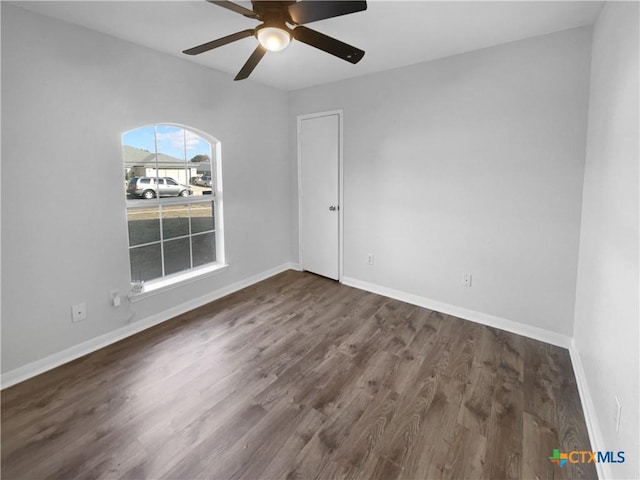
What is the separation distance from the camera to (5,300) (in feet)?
7.12

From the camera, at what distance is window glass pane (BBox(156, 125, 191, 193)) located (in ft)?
10.2

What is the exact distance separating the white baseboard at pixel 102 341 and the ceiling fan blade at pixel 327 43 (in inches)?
106

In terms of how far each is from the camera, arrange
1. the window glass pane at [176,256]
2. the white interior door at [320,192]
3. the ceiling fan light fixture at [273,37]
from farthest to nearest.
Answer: the white interior door at [320,192], the window glass pane at [176,256], the ceiling fan light fixture at [273,37]

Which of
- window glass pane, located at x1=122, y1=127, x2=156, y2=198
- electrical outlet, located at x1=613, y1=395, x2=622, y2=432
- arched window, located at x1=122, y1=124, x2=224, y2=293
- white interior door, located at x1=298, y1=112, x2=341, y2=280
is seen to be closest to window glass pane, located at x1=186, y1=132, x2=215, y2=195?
arched window, located at x1=122, y1=124, x2=224, y2=293

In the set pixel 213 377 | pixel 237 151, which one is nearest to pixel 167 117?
pixel 237 151

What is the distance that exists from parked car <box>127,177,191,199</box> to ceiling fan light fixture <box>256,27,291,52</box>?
1774 millimetres

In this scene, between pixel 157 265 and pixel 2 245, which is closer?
pixel 2 245

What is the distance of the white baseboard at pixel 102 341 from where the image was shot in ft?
7.41

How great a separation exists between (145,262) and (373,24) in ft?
9.38

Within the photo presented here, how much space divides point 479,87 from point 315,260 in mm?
2728

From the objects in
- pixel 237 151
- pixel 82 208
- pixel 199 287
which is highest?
pixel 237 151

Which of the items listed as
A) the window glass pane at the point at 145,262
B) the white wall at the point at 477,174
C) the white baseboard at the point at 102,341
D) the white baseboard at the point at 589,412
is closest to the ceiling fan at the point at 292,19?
the white wall at the point at 477,174

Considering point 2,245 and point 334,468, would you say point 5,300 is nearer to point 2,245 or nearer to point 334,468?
point 2,245

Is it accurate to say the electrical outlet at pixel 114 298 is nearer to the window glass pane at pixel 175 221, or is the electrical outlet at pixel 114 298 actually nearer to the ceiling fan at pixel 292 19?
the window glass pane at pixel 175 221
